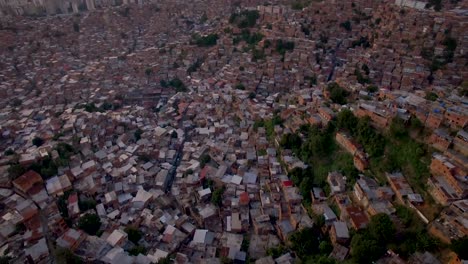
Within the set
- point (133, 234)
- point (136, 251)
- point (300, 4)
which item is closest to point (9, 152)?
point (133, 234)

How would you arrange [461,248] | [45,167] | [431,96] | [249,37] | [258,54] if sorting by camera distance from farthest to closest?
[249,37] < [258,54] < [431,96] < [45,167] < [461,248]

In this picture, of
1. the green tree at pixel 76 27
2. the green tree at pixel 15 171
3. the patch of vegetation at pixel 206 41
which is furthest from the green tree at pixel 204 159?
the green tree at pixel 76 27

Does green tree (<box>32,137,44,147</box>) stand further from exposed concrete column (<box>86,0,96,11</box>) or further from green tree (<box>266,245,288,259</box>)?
exposed concrete column (<box>86,0,96,11</box>)

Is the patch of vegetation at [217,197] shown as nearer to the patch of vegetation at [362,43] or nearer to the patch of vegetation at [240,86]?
the patch of vegetation at [240,86]

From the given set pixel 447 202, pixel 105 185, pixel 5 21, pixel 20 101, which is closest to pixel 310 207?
pixel 447 202

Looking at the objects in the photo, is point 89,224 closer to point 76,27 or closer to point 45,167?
point 45,167

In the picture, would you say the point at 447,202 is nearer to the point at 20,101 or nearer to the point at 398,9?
the point at 398,9

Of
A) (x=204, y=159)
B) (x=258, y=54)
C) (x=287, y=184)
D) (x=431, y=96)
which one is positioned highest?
(x=431, y=96)

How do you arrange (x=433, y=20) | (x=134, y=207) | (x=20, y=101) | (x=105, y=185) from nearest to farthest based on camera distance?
1. (x=134, y=207)
2. (x=105, y=185)
3. (x=20, y=101)
4. (x=433, y=20)
